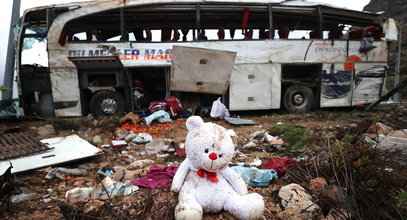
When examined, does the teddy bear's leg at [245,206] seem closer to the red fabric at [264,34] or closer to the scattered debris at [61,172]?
the scattered debris at [61,172]

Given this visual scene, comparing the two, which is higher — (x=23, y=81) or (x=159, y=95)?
(x=23, y=81)

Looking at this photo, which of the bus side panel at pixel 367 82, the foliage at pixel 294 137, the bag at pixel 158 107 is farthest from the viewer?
the bus side panel at pixel 367 82

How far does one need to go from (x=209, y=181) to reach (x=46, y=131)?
525cm

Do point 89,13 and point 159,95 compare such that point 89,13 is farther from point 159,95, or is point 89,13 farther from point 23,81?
point 159,95

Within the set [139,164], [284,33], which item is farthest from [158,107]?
[284,33]

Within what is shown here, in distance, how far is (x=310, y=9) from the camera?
23.3ft

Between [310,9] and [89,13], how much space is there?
6.52m

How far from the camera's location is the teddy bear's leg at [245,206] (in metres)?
1.53

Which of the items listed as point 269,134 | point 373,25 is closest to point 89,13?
point 269,134

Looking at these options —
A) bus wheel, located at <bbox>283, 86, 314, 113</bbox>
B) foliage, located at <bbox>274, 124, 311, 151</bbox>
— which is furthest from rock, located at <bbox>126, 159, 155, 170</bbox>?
bus wheel, located at <bbox>283, 86, 314, 113</bbox>

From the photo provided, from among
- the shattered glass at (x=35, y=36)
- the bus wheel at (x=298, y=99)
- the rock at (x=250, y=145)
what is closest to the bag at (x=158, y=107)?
the rock at (x=250, y=145)

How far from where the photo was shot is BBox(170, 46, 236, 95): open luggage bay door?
630 centimetres

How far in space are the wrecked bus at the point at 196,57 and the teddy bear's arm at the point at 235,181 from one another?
16.2 feet

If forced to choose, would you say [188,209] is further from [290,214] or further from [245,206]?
[290,214]
